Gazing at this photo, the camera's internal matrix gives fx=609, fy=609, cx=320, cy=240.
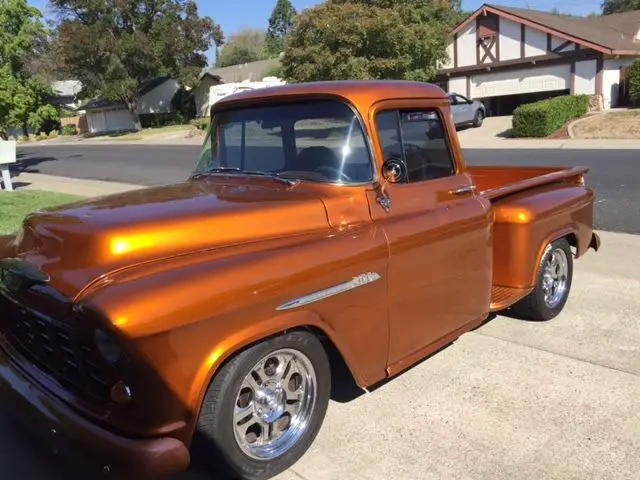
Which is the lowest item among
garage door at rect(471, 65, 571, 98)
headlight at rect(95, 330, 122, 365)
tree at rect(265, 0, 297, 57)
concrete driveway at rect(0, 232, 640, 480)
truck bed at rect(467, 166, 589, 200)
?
concrete driveway at rect(0, 232, 640, 480)

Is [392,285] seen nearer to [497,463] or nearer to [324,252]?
[324,252]

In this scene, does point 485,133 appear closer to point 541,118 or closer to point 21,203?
point 541,118

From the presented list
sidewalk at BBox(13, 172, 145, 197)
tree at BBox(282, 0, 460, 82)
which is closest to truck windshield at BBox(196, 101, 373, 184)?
sidewalk at BBox(13, 172, 145, 197)

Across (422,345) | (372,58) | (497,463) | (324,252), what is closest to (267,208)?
(324,252)

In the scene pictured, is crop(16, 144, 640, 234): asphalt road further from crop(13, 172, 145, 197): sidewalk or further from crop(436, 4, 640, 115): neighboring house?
crop(436, 4, 640, 115): neighboring house

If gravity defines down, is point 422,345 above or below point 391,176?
below

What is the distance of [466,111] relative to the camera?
26734 millimetres

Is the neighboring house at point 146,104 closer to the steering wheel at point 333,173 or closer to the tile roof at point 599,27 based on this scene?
the tile roof at point 599,27

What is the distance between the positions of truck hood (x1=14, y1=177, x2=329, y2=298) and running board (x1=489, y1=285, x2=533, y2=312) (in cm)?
170

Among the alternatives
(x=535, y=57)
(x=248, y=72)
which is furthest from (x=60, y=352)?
(x=248, y=72)

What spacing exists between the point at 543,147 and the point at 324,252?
17939 millimetres

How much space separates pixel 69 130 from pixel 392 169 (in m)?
67.7

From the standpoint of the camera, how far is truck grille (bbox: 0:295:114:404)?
2.58m

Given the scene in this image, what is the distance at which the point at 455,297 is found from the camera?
3.80m
